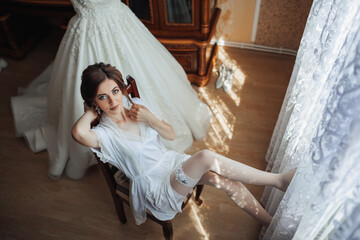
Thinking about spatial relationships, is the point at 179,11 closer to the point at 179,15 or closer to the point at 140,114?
the point at 179,15

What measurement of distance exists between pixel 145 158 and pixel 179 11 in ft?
4.46

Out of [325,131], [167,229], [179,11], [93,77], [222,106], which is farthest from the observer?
[222,106]

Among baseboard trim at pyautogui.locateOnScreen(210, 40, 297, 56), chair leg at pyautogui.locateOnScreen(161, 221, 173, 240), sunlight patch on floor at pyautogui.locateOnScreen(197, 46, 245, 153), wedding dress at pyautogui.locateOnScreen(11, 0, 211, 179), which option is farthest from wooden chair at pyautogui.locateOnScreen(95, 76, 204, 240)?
baseboard trim at pyautogui.locateOnScreen(210, 40, 297, 56)

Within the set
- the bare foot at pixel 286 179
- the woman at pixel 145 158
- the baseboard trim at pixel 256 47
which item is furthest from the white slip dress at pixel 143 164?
the baseboard trim at pixel 256 47

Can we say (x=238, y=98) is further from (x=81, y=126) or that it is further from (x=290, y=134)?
(x=81, y=126)

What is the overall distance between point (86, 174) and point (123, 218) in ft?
1.69

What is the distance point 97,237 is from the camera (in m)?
2.21

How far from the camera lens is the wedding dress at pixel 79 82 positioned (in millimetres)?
2158

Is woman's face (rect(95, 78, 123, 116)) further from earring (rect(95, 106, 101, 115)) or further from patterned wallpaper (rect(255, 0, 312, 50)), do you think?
patterned wallpaper (rect(255, 0, 312, 50))

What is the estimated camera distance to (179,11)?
104 inches

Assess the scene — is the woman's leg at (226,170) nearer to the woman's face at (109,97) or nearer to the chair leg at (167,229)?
the chair leg at (167,229)

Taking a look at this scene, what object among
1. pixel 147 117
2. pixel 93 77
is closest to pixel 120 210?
pixel 147 117

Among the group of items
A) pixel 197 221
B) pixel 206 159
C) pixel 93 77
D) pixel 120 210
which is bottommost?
pixel 197 221

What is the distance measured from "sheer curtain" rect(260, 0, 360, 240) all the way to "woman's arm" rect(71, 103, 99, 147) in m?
0.96
